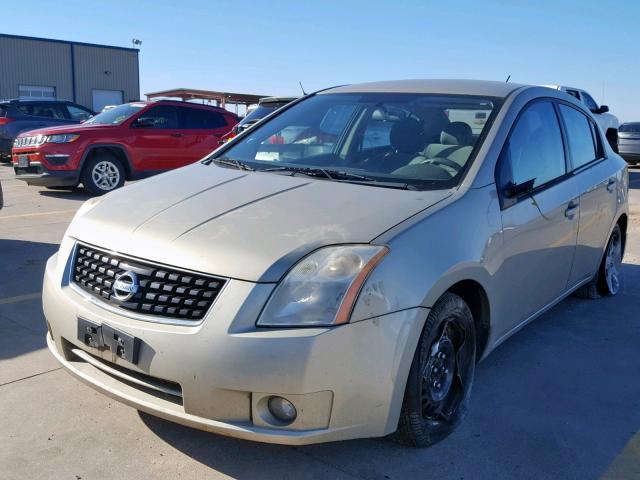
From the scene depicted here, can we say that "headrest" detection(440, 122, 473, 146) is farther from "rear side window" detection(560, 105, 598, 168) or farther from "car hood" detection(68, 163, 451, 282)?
"rear side window" detection(560, 105, 598, 168)

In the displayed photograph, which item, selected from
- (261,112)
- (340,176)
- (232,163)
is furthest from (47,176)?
(340,176)

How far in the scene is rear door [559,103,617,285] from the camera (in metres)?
4.33

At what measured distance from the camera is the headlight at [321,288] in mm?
2393

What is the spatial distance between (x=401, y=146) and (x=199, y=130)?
27.9ft

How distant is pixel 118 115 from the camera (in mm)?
11094

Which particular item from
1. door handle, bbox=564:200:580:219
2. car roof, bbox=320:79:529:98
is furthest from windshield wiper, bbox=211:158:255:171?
door handle, bbox=564:200:580:219

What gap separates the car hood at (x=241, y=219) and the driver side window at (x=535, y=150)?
24.8 inches

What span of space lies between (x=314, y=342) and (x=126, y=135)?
30.4ft

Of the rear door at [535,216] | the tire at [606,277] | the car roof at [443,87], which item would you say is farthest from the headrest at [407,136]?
the tire at [606,277]

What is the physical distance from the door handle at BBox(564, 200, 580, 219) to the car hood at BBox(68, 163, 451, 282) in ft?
4.18

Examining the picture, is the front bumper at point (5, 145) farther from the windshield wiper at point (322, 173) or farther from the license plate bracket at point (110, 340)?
the license plate bracket at point (110, 340)

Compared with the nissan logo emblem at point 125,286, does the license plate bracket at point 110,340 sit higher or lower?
lower

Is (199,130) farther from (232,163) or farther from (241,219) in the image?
(241,219)

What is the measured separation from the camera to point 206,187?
3330mm
